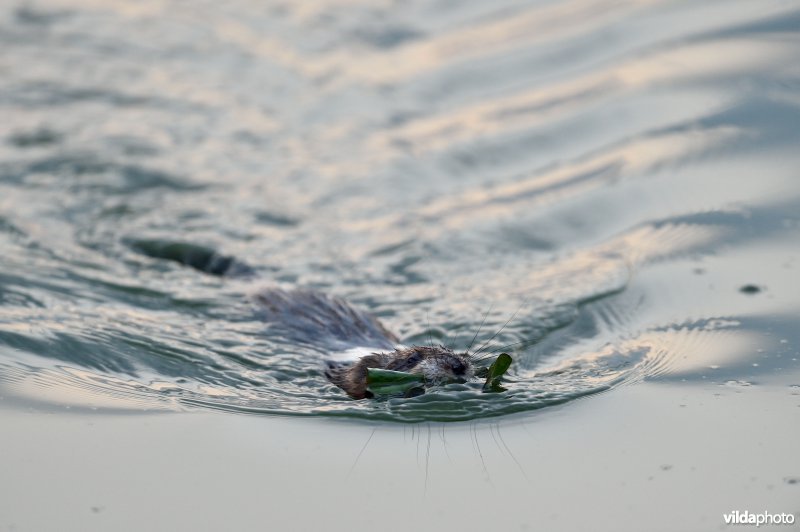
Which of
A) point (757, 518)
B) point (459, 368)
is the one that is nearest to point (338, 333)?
point (459, 368)

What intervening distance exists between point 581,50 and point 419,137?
5.88ft

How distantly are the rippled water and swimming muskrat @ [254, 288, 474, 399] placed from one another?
9 centimetres

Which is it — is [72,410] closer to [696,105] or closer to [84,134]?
[84,134]

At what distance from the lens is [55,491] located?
4438mm

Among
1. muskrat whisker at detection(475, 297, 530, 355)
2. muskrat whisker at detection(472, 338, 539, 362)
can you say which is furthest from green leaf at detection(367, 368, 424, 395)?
muskrat whisker at detection(472, 338, 539, 362)

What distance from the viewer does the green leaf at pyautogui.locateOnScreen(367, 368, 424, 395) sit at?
17.2ft

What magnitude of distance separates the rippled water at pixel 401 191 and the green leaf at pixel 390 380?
0.07 m

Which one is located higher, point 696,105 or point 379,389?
point 696,105

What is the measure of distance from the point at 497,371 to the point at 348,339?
1.20 meters

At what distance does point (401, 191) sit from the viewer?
321 inches

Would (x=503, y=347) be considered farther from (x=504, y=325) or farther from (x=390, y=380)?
(x=390, y=380)

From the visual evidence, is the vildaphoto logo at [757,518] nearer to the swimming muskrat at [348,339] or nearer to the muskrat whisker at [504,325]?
the swimming muskrat at [348,339]

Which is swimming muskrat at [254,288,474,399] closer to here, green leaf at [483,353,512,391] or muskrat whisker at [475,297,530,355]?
green leaf at [483,353,512,391]

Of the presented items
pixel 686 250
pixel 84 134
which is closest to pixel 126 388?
pixel 686 250
